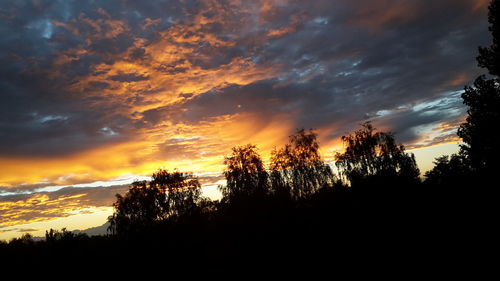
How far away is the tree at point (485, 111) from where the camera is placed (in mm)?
25905

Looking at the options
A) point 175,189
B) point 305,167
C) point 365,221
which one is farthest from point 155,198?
point 365,221

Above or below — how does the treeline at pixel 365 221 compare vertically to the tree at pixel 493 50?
below

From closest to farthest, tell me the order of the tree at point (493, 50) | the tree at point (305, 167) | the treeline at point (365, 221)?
1. the treeline at point (365, 221)
2. the tree at point (493, 50)
3. the tree at point (305, 167)

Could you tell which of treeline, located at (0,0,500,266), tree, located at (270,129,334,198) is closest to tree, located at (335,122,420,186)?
tree, located at (270,129,334,198)

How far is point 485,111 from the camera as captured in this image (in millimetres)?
28000

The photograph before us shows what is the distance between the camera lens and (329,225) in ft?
57.3

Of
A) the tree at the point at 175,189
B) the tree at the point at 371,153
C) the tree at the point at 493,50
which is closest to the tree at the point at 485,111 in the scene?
the tree at the point at 493,50

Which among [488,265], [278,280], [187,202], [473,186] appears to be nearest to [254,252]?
[278,280]

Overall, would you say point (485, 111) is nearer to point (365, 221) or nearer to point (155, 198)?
point (365, 221)

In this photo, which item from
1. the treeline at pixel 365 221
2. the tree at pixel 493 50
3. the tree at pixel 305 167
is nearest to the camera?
the treeline at pixel 365 221

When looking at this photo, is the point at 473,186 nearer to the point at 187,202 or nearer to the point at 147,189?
the point at 187,202

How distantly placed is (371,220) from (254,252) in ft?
23.8

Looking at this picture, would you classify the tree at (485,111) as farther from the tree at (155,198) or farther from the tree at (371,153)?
the tree at (155,198)

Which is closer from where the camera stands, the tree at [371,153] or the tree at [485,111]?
the tree at [485,111]
